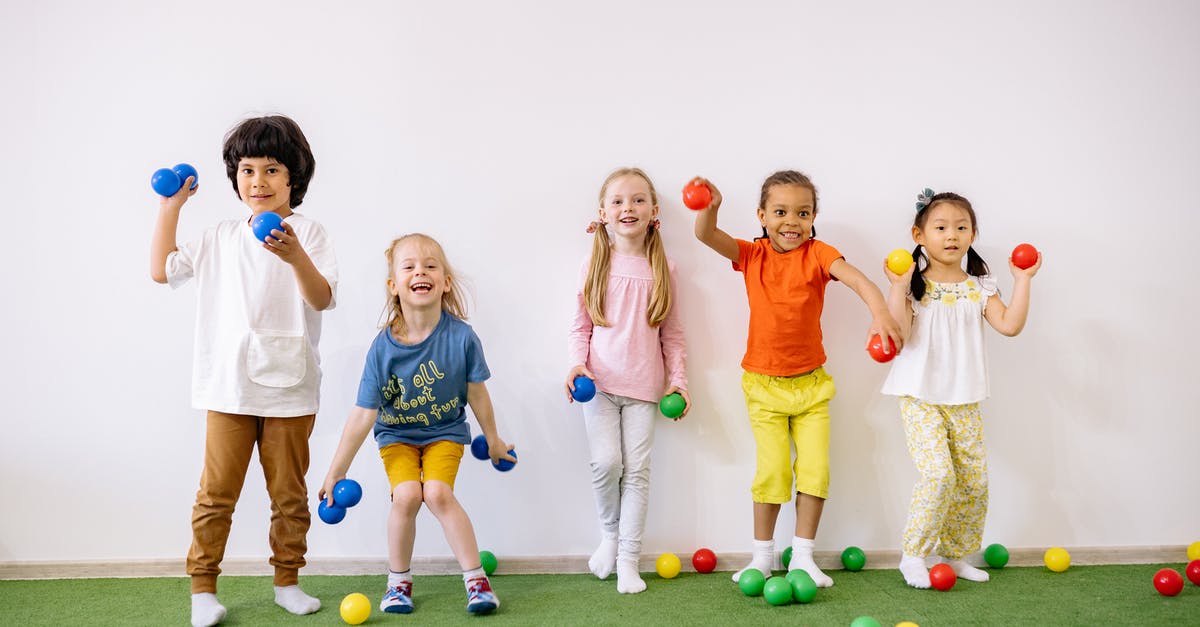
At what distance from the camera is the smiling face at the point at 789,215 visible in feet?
10.5

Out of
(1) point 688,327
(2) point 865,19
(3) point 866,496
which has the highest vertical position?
(2) point 865,19

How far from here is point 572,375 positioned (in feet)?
10.4

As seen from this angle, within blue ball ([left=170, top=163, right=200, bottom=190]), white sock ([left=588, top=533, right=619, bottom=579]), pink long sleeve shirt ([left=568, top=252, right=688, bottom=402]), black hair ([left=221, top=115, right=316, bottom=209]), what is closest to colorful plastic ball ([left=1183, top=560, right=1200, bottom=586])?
pink long sleeve shirt ([left=568, top=252, right=688, bottom=402])

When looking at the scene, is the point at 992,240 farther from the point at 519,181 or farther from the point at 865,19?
the point at 519,181

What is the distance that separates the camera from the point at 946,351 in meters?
3.18

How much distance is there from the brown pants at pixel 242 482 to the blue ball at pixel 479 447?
55cm

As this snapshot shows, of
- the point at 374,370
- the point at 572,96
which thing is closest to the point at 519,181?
the point at 572,96

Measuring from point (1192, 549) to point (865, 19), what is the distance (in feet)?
7.61

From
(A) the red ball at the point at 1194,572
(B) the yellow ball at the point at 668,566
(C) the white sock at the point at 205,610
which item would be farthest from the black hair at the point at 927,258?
(C) the white sock at the point at 205,610

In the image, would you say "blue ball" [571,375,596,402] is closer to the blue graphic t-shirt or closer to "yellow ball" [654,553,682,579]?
the blue graphic t-shirt

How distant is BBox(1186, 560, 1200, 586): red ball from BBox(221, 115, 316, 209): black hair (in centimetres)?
327

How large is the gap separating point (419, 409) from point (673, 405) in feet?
2.90

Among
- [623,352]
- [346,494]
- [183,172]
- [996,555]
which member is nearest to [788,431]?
[623,352]

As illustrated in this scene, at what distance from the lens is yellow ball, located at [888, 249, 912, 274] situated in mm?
3078
